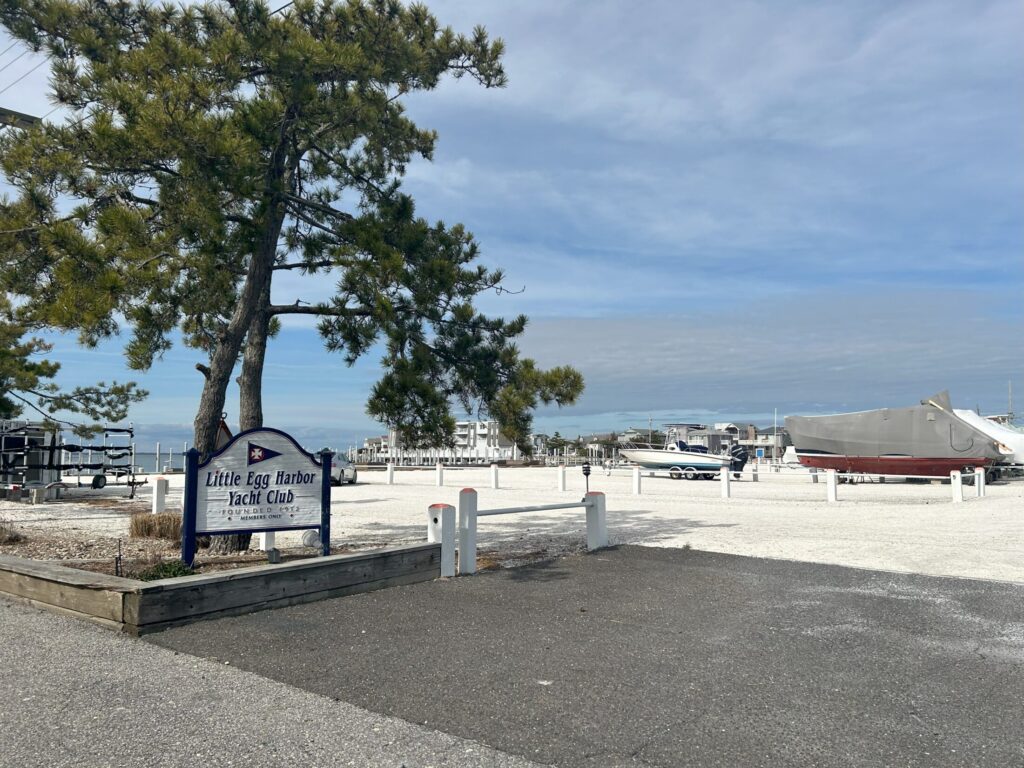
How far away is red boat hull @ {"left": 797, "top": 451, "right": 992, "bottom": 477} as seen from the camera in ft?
120

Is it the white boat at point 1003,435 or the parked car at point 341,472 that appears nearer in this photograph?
the parked car at point 341,472

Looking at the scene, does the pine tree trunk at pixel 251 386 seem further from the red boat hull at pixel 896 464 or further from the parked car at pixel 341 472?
the red boat hull at pixel 896 464

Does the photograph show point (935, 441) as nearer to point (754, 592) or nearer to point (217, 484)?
point (754, 592)

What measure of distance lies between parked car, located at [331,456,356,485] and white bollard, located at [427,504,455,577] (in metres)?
23.1

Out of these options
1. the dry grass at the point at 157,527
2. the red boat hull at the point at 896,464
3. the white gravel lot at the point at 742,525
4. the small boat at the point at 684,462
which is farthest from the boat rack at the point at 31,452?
the red boat hull at the point at 896,464

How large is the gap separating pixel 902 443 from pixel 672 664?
37.2 meters

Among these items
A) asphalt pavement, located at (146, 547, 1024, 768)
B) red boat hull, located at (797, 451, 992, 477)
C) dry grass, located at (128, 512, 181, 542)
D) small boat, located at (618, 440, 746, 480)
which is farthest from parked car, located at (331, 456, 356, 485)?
asphalt pavement, located at (146, 547, 1024, 768)

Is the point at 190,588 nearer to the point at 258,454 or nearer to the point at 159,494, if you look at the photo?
the point at 258,454

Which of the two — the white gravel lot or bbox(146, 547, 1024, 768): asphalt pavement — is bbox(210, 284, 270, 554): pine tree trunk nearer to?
the white gravel lot

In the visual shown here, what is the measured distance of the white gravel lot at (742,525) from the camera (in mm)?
11789

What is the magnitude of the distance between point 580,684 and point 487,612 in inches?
89.7

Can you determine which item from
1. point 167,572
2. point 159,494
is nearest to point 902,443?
point 159,494

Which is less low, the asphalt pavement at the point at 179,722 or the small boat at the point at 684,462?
the small boat at the point at 684,462

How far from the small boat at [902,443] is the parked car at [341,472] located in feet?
75.7
